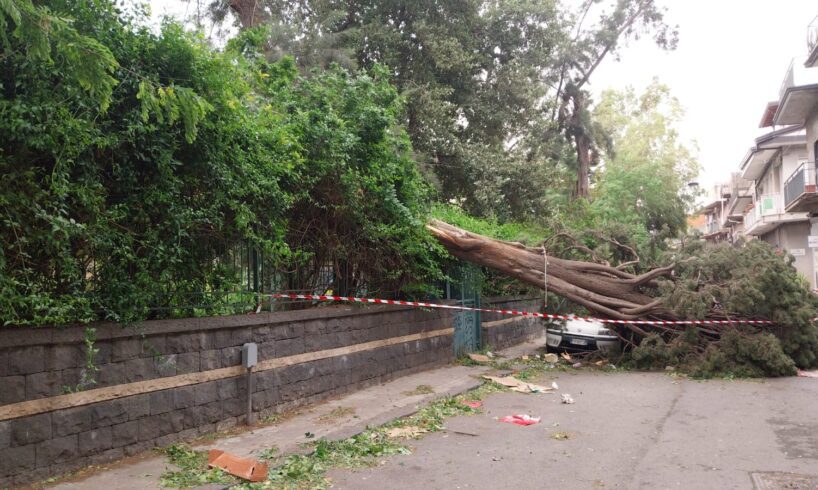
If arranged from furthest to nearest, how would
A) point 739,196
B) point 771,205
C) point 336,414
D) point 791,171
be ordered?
1. point 739,196
2. point 771,205
3. point 791,171
4. point 336,414

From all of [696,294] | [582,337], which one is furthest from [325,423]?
[582,337]

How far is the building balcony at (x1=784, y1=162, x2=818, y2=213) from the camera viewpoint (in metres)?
24.5

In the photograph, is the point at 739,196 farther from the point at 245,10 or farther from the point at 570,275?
the point at 245,10

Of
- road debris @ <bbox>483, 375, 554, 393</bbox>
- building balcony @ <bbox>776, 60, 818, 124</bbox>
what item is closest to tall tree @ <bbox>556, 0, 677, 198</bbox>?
building balcony @ <bbox>776, 60, 818, 124</bbox>

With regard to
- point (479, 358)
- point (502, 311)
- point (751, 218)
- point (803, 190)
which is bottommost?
point (479, 358)

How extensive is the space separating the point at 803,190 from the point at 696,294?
680 inches

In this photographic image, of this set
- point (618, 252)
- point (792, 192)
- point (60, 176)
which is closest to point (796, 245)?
point (792, 192)

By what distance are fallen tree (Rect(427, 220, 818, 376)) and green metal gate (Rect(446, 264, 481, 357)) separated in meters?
0.79

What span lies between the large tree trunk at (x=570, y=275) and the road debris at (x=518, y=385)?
268 cm

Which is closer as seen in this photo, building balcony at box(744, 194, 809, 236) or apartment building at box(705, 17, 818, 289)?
apartment building at box(705, 17, 818, 289)

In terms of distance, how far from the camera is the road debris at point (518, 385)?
33.2 ft

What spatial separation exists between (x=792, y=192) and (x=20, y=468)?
101 ft

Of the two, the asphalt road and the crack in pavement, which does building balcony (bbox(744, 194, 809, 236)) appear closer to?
the asphalt road

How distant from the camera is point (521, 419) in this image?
7.90m
